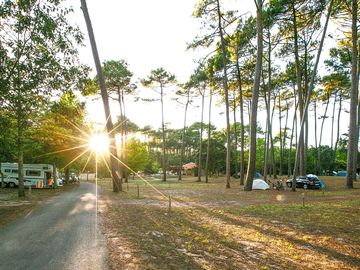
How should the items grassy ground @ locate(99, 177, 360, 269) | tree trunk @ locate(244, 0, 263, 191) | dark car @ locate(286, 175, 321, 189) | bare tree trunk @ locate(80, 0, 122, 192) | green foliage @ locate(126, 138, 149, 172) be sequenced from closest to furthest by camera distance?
grassy ground @ locate(99, 177, 360, 269)
bare tree trunk @ locate(80, 0, 122, 192)
tree trunk @ locate(244, 0, 263, 191)
dark car @ locate(286, 175, 321, 189)
green foliage @ locate(126, 138, 149, 172)

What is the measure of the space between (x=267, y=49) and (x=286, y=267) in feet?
99.6

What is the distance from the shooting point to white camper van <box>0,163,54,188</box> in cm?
3528

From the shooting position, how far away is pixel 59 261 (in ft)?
21.3

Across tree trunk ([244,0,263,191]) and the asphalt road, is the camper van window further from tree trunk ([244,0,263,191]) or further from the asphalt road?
the asphalt road

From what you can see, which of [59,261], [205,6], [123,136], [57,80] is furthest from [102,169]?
[59,261]

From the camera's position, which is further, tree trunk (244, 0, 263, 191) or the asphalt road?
tree trunk (244, 0, 263, 191)

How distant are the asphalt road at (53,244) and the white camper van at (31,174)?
2506cm

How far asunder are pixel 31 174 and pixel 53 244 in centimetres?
3058

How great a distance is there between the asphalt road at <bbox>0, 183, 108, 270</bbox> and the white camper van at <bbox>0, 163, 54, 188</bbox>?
25.1 m

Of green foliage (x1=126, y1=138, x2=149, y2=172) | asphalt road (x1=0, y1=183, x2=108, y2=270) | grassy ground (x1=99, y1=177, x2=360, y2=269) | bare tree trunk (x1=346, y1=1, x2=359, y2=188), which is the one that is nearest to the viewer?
asphalt road (x1=0, y1=183, x2=108, y2=270)

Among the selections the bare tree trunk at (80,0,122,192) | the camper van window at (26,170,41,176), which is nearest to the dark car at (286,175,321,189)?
the bare tree trunk at (80,0,122,192)

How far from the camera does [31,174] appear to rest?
35.4 m

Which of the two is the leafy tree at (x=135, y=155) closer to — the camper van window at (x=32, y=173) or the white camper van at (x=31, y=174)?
the white camper van at (x=31, y=174)

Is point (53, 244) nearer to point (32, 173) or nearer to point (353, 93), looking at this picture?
point (353, 93)
